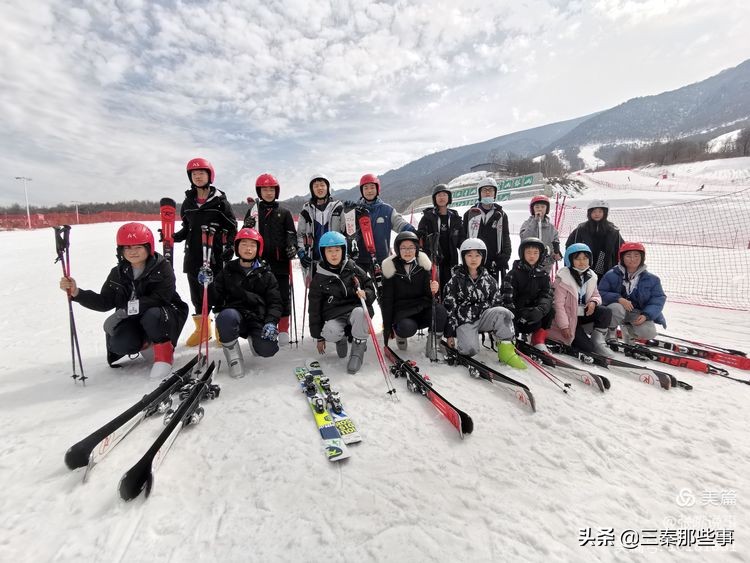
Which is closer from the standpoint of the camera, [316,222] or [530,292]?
[530,292]

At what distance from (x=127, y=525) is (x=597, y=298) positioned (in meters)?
5.54

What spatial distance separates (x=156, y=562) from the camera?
1.77 m

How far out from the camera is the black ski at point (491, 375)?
331cm

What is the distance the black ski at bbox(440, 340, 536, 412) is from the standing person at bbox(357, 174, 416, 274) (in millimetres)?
1688

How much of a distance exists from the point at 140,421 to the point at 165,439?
684mm

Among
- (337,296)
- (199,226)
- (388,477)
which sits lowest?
(388,477)

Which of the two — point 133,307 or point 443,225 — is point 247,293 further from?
point 443,225

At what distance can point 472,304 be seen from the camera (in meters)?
4.62

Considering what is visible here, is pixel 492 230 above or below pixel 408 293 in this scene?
above

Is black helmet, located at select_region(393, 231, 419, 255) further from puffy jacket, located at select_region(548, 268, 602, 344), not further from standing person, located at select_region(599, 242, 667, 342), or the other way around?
standing person, located at select_region(599, 242, 667, 342)

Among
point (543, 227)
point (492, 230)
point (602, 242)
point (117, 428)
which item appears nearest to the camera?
point (117, 428)

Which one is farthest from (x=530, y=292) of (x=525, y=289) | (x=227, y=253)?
(x=227, y=253)

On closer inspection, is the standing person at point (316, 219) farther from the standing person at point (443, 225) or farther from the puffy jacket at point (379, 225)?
the standing person at point (443, 225)

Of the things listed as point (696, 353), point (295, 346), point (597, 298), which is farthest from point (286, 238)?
point (696, 353)
